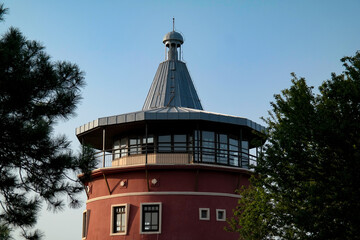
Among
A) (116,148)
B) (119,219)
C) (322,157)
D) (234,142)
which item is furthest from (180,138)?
(322,157)

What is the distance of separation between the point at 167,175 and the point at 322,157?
14.2 metres

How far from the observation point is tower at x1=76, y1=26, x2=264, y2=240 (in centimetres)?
3422

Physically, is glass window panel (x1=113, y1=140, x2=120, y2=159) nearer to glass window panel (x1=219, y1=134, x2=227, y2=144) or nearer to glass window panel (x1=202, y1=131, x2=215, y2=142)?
glass window panel (x1=202, y1=131, x2=215, y2=142)

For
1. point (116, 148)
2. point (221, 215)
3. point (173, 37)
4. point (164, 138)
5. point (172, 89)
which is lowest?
point (221, 215)

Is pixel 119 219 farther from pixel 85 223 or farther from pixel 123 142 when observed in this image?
pixel 123 142

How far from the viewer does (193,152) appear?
116 feet

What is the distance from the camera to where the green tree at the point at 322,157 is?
20.5 metres

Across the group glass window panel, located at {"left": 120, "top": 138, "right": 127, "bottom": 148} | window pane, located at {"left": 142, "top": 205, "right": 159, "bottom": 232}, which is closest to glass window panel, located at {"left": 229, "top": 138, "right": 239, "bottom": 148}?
window pane, located at {"left": 142, "top": 205, "right": 159, "bottom": 232}

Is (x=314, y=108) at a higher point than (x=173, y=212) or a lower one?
higher

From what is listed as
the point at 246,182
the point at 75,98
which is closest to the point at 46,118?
the point at 75,98

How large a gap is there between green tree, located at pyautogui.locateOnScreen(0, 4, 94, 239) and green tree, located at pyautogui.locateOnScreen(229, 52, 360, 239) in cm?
860

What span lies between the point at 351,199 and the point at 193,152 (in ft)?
52.2

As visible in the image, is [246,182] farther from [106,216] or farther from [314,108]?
[314,108]

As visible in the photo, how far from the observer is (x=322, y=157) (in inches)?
866
